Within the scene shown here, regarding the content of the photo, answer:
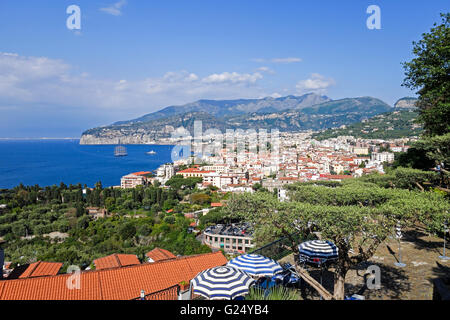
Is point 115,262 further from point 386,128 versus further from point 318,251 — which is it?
point 386,128

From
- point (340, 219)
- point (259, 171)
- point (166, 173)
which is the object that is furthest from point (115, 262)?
point (166, 173)

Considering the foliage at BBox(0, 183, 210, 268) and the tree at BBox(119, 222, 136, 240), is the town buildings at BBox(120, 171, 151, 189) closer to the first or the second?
the foliage at BBox(0, 183, 210, 268)

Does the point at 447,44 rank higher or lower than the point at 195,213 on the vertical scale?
higher

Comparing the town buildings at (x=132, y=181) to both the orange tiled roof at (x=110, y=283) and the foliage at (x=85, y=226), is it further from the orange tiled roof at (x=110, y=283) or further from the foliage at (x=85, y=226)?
the orange tiled roof at (x=110, y=283)

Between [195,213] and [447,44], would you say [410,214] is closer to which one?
[447,44]

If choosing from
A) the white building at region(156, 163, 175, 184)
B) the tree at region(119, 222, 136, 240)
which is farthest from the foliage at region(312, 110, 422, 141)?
the tree at region(119, 222, 136, 240)
